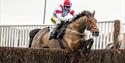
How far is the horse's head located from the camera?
10883 mm

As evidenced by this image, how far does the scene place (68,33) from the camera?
1221 cm

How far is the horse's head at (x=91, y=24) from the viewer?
1088cm

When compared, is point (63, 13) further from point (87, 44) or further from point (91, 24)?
point (87, 44)

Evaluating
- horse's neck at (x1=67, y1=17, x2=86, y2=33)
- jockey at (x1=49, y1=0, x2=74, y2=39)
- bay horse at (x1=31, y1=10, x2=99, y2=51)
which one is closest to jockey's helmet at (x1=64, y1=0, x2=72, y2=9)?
jockey at (x1=49, y1=0, x2=74, y2=39)

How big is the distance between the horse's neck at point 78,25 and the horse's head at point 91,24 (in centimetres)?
26

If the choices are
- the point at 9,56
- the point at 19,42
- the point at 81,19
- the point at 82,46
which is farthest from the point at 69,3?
the point at 19,42

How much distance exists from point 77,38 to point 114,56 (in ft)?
9.34

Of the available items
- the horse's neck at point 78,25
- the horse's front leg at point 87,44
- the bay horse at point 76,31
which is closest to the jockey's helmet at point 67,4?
the bay horse at point 76,31

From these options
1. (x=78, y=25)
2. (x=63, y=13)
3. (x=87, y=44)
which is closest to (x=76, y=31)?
(x=78, y=25)

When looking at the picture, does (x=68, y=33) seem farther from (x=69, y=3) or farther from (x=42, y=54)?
(x=42, y=54)

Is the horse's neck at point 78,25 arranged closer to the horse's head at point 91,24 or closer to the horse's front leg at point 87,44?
the horse's head at point 91,24

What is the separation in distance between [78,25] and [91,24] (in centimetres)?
91

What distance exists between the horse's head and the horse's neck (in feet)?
0.85

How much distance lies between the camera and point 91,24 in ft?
36.9
